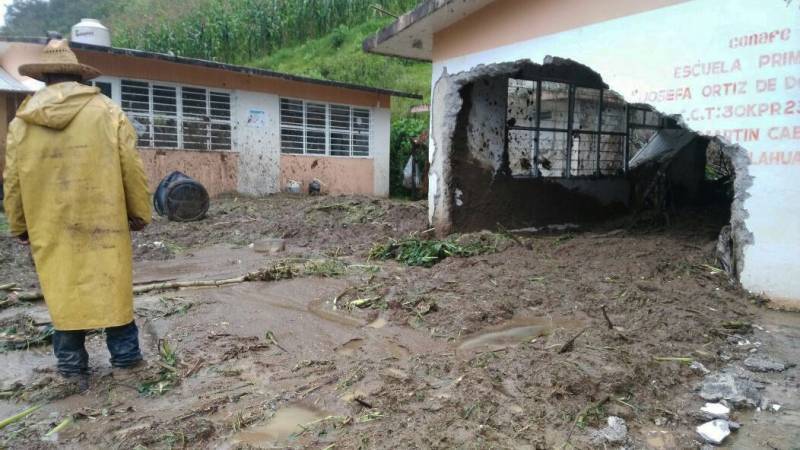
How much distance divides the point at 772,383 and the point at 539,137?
18.4ft

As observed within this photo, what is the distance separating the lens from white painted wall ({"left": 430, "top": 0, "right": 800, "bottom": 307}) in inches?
168

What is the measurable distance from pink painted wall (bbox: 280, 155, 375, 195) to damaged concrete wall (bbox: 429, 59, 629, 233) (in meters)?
7.28

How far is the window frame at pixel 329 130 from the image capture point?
46.8ft

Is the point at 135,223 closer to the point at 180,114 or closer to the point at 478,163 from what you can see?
the point at 478,163

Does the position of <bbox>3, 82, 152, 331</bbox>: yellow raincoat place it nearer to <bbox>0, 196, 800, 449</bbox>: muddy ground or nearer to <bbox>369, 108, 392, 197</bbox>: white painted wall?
<bbox>0, 196, 800, 449</bbox>: muddy ground

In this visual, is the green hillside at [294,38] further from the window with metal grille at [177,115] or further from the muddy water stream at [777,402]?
the muddy water stream at [777,402]

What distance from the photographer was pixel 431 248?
6645mm

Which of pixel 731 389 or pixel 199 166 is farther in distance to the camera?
pixel 199 166

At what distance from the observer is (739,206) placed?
15.0 feet

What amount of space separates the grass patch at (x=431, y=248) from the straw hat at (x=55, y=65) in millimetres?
3900

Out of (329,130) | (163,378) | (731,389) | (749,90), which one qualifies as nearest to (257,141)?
(329,130)

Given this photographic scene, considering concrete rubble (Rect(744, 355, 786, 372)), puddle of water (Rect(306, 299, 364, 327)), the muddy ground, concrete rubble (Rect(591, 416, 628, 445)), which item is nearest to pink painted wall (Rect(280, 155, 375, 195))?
the muddy ground

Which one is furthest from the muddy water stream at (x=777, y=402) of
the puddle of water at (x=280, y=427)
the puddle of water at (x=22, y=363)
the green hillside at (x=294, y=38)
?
the green hillside at (x=294, y=38)

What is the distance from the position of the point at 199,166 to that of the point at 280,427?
11005mm
